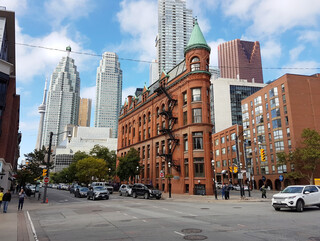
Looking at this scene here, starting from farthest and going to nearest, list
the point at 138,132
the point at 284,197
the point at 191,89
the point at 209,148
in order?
the point at 138,132, the point at 191,89, the point at 209,148, the point at 284,197

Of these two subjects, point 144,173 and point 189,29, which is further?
point 189,29

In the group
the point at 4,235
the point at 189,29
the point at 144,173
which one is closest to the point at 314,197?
the point at 4,235

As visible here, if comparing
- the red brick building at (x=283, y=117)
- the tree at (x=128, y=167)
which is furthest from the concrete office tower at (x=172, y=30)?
the tree at (x=128, y=167)

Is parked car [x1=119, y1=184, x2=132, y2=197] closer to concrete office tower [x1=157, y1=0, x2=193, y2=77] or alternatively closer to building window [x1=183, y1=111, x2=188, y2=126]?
building window [x1=183, y1=111, x2=188, y2=126]

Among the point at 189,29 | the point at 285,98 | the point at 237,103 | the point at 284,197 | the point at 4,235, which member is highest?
the point at 189,29

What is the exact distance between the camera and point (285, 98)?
6228cm

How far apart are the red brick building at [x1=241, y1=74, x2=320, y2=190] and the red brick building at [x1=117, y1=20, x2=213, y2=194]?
21.8m

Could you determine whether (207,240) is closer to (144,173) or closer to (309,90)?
(144,173)

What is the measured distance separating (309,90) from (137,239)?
66338 millimetres

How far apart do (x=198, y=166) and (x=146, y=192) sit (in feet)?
34.9

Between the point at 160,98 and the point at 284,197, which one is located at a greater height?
the point at 160,98

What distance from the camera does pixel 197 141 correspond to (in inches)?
1596

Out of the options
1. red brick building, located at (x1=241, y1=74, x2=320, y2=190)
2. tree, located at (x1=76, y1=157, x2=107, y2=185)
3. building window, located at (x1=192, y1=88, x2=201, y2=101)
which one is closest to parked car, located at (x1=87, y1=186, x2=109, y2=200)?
building window, located at (x1=192, y1=88, x2=201, y2=101)

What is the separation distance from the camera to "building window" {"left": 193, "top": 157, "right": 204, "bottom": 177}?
39.2 meters
